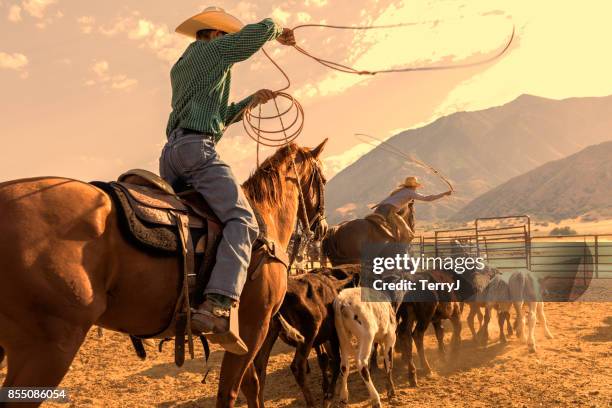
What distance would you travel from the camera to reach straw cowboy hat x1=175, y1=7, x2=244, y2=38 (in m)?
4.04

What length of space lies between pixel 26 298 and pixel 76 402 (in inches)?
218

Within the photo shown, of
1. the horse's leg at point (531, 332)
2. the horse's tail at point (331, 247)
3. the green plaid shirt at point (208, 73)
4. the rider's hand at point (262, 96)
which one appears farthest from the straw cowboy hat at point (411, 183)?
the green plaid shirt at point (208, 73)

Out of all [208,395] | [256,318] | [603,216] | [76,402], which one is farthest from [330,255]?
[603,216]

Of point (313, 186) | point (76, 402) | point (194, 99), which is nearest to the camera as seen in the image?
point (194, 99)

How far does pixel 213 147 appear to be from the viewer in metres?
3.90

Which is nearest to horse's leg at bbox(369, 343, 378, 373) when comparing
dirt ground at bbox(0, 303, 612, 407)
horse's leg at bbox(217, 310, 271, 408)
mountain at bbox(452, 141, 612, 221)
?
dirt ground at bbox(0, 303, 612, 407)

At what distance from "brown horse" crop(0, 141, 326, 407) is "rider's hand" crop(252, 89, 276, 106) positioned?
1714 mm

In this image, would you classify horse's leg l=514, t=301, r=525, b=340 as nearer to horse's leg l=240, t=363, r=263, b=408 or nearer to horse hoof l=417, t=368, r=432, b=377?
horse hoof l=417, t=368, r=432, b=377

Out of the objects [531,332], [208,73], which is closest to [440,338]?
[531,332]

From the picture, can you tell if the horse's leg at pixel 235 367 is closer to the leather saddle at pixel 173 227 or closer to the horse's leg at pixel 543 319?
the leather saddle at pixel 173 227

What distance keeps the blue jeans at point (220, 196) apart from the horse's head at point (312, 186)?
149 centimetres

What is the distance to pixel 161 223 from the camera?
3223mm

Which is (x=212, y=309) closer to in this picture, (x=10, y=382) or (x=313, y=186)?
(x=10, y=382)

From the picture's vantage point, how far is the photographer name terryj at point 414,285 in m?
8.55
